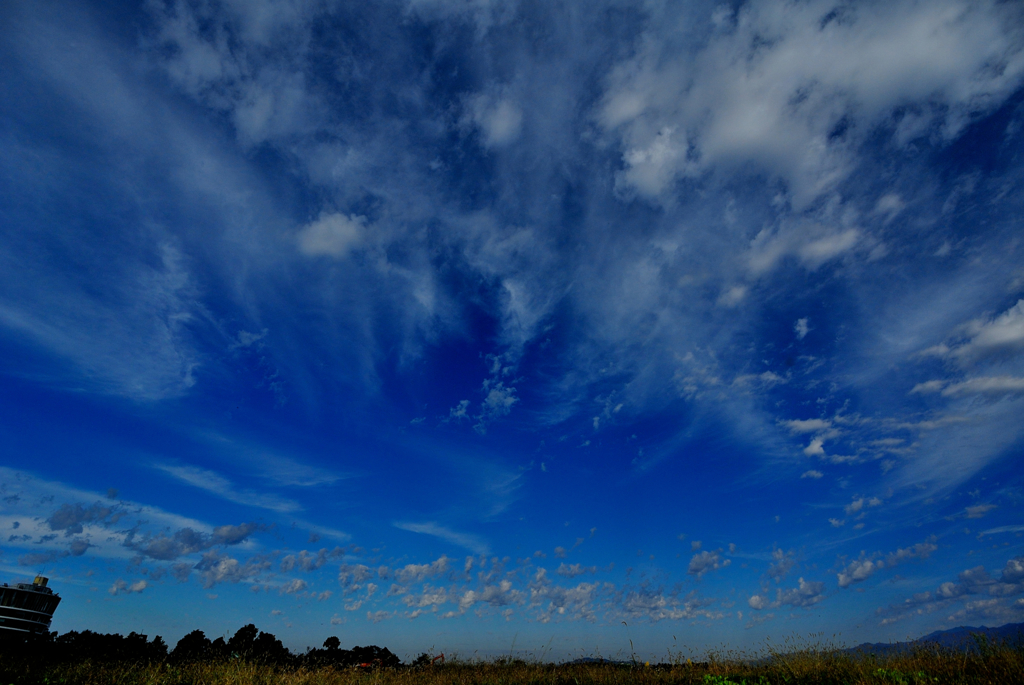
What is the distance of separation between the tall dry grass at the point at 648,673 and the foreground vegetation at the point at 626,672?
0.04m

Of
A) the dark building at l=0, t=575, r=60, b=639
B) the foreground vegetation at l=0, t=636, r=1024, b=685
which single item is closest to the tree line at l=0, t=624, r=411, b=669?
the foreground vegetation at l=0, t=636, r=1024, b=685

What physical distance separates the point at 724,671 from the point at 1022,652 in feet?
32.9

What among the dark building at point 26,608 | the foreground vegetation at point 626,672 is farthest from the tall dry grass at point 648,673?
the dark building at point 26,608

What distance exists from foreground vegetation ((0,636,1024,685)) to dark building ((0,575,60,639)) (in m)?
17.7

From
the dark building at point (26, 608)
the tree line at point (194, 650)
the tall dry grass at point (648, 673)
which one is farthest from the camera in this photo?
the dark building at point (26, 608)

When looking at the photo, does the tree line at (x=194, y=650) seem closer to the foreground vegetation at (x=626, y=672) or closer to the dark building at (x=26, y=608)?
the foreground vegetation at (x=626, y=672)

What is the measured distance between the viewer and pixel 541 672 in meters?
21.2

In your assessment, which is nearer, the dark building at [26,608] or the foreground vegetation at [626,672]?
the foreground vegetation at [626,672]

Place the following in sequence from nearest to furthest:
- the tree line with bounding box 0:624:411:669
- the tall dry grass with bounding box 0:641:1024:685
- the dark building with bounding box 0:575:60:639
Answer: the tall dry grass with bounding box 0:641:1024:685, the tree line with bounding box 0:624:411:669, the dark building with bounding box 0:575:60:639

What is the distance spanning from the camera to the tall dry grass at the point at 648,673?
15.4m

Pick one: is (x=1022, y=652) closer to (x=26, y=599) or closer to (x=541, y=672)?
(x=541, y=672)

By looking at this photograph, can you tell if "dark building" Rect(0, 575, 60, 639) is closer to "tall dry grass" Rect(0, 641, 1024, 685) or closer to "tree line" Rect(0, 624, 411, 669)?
"tree line" Rect(0, 624, 411, 669)

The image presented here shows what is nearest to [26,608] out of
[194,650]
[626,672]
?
[194,650]

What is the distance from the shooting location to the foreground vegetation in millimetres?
15523
